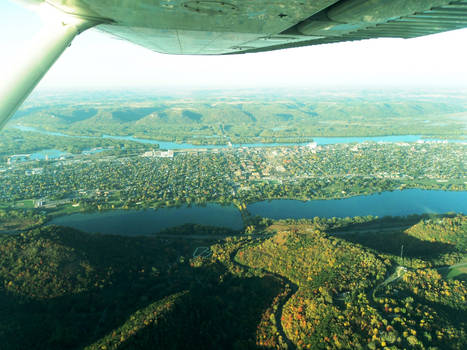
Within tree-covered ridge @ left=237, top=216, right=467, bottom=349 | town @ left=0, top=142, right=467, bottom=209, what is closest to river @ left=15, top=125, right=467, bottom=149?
town @ left=0, top=142, right=467, bottom=209

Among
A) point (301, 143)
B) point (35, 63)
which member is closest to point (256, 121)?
point (301, 143)

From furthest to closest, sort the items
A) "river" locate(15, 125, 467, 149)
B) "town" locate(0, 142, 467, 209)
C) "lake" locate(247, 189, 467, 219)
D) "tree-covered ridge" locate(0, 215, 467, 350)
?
"river" locate(15, 125, 467, 149) < "town" locate(0, 142, 467, 209) < "lake" locate(247, 189, 467, 219) < "tree-covered ridge" locate(0, 215, 467, 350)

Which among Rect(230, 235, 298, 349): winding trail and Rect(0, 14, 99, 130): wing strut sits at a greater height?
Rect(0, 14, 99, 130): wing strut

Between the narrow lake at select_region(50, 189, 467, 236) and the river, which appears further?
the river

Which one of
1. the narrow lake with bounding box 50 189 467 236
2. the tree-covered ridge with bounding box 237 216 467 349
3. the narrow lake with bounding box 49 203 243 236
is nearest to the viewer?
the tree-covered ridge with bounding box 237 216 467 349

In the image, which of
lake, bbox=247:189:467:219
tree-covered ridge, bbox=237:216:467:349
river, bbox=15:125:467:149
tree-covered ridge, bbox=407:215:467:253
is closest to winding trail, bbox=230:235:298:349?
tree-covered ridge, bbox=237:216:467:349

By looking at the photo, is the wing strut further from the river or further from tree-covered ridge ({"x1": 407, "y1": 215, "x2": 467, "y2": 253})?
the river

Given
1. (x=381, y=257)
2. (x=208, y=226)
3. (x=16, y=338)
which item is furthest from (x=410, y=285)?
(x=16, y=338)

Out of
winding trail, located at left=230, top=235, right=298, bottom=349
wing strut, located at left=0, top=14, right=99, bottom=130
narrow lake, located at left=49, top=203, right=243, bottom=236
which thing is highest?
wing strut, located at left=0, top=14, right=99, bottom=130

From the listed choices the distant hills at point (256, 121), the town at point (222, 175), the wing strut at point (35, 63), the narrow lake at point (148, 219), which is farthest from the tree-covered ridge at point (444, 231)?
the distant hills at point (256, 121)
